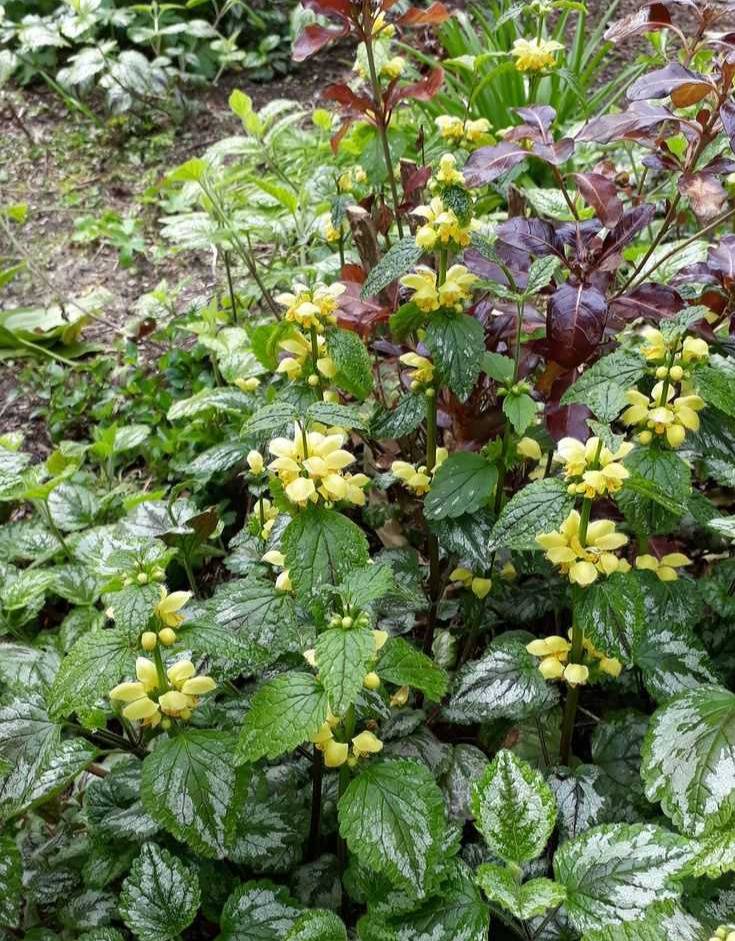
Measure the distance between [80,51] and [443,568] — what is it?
4251 mm

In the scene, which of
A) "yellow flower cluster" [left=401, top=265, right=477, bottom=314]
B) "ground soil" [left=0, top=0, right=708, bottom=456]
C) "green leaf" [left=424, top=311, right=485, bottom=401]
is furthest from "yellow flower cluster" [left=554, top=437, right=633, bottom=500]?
"ground soil" [left=0, top=0, right=708, bottom=456]

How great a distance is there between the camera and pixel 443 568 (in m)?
1.81

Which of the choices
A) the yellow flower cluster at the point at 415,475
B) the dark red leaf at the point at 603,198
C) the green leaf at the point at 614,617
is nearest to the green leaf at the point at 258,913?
the green leaf at the point at 614,617

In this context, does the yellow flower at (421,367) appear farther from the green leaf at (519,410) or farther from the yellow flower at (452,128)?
the yellow flower at (452,128)

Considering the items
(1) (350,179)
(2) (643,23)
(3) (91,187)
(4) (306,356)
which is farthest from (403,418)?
(3) (91,187)

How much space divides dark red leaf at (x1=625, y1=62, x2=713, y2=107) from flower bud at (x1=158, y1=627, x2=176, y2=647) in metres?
1.16

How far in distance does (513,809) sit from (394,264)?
86 centimetres

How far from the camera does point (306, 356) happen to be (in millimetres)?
1455

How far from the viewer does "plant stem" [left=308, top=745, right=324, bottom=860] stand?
135cm

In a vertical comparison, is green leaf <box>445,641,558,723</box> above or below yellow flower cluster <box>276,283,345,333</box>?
below

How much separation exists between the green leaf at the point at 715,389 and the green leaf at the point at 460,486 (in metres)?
0.37

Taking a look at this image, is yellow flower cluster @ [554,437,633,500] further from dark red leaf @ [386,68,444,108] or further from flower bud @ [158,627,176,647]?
dark red leaf @ [386,68,444,108]

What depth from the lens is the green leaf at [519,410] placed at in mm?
1378

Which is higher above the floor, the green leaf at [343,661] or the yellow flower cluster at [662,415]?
the yellow flower cluster at [662,415]
